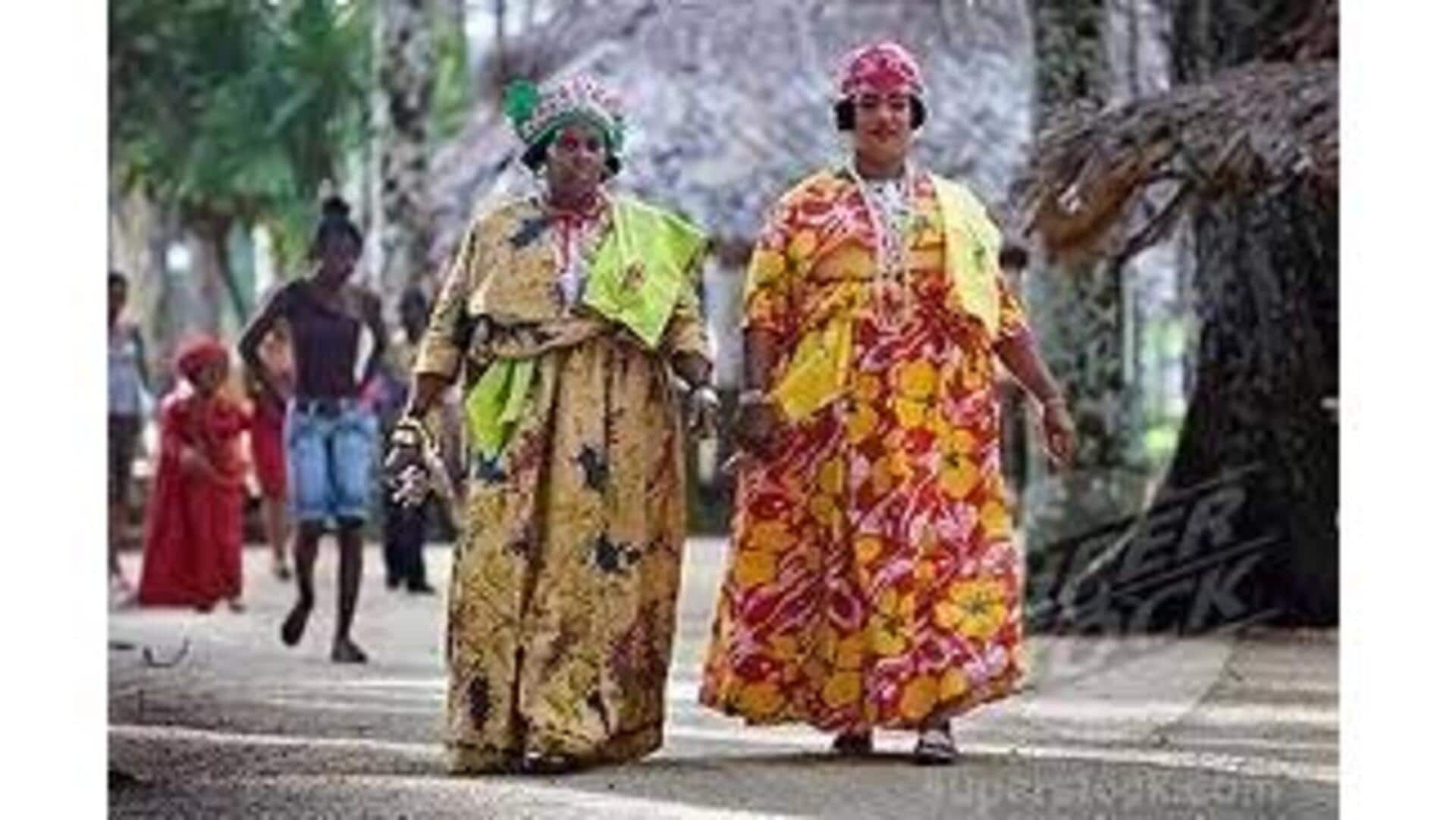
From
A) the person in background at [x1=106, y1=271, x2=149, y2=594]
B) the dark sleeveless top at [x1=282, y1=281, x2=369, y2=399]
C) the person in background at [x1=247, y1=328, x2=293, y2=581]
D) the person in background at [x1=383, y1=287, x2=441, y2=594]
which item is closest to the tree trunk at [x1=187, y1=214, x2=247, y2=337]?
the person in background at [x1=106, y1=271, x2=149, y2=594]

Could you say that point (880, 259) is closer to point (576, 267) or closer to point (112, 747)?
point (576, 267)

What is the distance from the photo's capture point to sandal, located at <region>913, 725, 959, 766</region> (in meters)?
5.39

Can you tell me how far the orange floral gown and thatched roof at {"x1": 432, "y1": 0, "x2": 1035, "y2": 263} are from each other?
0.28 metres

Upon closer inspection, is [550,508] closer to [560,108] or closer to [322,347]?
[560,108]

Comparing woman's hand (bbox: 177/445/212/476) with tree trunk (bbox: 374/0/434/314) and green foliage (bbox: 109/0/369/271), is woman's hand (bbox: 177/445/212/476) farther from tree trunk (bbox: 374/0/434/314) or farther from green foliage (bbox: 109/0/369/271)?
tree trunk (bbox: 374/0/434/314)

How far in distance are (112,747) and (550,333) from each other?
2.84 feet

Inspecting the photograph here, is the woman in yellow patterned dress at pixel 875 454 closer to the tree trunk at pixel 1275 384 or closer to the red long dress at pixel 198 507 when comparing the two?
the tree trunk at pixel 1275 384

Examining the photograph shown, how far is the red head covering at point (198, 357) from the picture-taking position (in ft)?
24.7

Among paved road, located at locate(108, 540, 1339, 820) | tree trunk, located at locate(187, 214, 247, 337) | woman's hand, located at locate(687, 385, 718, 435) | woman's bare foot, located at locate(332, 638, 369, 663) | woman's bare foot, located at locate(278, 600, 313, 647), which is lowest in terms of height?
paved road, located at locate(108, 540, 1339, 820)
